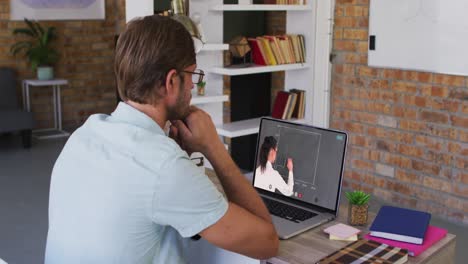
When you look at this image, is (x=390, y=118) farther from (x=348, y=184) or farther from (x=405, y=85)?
(x=348, y=184)

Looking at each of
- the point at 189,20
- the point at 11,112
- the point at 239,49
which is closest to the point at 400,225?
the point at 189,20

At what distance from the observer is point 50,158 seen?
5922 mm

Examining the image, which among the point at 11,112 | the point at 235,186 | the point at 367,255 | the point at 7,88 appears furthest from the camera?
the point at 7,88

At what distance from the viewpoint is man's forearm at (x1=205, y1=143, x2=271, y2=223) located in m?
1.50

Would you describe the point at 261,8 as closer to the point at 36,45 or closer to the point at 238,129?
the point at 238,129

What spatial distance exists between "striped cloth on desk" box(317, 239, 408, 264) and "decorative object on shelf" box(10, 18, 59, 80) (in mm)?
5694

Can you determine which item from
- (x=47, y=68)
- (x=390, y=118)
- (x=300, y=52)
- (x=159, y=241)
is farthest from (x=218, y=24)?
(x=47, y=68)

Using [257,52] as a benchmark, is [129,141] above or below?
below

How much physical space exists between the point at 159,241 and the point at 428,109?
3.16 meters

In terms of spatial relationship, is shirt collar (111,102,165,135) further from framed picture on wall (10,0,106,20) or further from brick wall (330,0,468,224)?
framed picture on wall (10,0,106,20)

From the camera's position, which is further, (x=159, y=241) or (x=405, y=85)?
(x=405, y=85)

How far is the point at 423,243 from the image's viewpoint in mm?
1778

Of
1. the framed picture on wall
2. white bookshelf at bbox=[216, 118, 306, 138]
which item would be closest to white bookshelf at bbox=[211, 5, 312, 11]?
white bookshelf at bbox=[216, 118, 306, 138]

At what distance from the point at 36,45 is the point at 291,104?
3.76 metres
